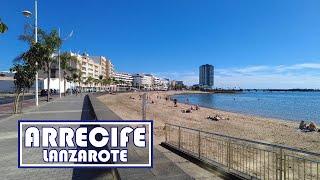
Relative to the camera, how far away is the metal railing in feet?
21.2

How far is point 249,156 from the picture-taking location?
816cm

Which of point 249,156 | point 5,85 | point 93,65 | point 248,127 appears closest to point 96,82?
point 93,65

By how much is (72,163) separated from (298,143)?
17702 mm

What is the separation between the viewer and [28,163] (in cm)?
802

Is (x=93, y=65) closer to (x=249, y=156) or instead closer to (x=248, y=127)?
(x=248, y=127)

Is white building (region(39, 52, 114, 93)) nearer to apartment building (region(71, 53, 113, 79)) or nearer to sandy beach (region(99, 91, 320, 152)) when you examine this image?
apartment building (region(71, 53, 113, 79))

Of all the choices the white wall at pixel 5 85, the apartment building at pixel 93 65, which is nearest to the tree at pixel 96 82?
the apartment building at pixel 93 65

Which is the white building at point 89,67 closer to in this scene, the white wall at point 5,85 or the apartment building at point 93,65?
the apartment building at point 93,65

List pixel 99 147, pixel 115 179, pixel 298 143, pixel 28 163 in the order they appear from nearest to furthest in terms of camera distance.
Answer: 1. pixel 99 147
2. pixel 115 179
3. pixel 28 163
4. pixel 298 143

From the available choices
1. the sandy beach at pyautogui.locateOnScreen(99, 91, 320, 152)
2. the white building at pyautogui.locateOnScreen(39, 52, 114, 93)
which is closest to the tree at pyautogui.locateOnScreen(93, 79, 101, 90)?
the white building at pyautogui.locateOnScreen(39, 52, 114, 93)

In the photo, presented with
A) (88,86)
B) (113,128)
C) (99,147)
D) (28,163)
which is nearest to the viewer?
(99,147)

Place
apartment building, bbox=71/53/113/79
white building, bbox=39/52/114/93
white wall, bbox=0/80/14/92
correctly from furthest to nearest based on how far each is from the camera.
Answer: apartment building, bbox=71/53/113/79
white building, bbox=39/52/114/93
white wall, bbox=0/80/14/92

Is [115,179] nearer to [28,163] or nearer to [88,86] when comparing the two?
[28,163]

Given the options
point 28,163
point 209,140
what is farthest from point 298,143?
point 28,163
